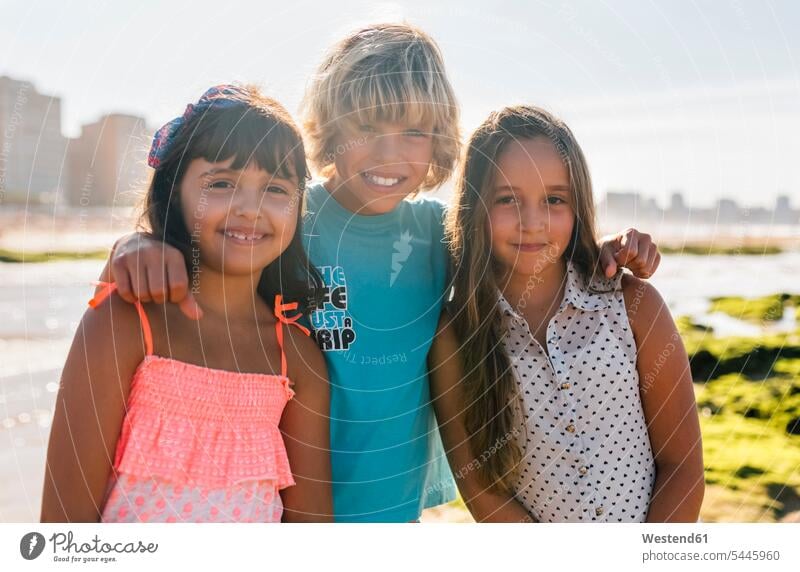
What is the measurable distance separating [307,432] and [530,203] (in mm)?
441

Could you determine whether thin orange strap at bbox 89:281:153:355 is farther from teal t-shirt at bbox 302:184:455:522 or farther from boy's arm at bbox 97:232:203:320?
teal t-shirt at bbox 302:184:455:522

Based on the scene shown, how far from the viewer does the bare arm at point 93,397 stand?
926 mm

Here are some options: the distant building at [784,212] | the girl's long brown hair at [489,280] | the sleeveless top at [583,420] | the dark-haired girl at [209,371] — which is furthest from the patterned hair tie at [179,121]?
the distant building at [784,212]

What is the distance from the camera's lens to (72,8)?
1214 mm

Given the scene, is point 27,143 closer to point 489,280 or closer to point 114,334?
point 114,334

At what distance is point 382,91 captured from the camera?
44.4 inches

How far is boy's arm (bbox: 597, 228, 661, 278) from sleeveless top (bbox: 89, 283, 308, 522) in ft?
1.58

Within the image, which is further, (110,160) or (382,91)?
(110,160)

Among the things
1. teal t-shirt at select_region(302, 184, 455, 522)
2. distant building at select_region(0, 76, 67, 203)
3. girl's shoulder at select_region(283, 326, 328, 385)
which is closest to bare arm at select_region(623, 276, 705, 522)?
teal t-shirt at select_region(302, 184, 455, 522)

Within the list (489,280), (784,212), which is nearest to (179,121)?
(489,280)

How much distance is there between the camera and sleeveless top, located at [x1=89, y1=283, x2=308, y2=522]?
968mm
